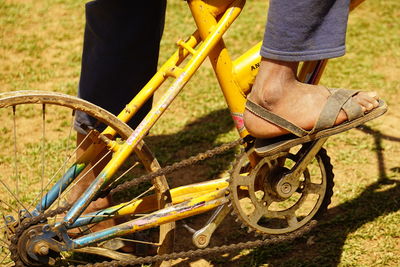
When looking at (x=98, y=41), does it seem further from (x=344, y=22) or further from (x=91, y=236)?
(x=344, y=22)

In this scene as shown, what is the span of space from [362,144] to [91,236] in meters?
2.26

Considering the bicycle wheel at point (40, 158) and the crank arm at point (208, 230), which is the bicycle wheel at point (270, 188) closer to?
the crank arm at point (208, 230)

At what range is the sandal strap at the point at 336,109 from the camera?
2.71 meters

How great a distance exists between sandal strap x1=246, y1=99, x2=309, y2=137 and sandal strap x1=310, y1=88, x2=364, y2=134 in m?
0.06

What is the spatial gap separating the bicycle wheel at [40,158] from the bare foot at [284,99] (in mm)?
523

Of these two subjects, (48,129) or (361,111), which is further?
(48,129)

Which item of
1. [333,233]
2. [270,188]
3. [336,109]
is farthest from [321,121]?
[333,233]

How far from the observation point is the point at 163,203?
2963 millimetres

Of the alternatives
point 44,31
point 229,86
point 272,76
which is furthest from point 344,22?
point 44,31

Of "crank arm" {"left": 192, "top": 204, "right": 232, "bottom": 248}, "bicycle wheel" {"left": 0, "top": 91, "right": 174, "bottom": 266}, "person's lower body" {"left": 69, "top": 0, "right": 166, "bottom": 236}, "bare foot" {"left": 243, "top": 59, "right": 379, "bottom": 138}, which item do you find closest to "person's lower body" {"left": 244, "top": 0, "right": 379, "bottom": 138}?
"bare foot" {"left": 243, "top": 59, "right": 379, "bottom": 138}

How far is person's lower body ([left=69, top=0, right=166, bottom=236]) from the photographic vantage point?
125 inches

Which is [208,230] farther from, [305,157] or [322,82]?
[322,82]

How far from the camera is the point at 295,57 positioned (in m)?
2.59

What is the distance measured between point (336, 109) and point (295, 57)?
0.30 metres
